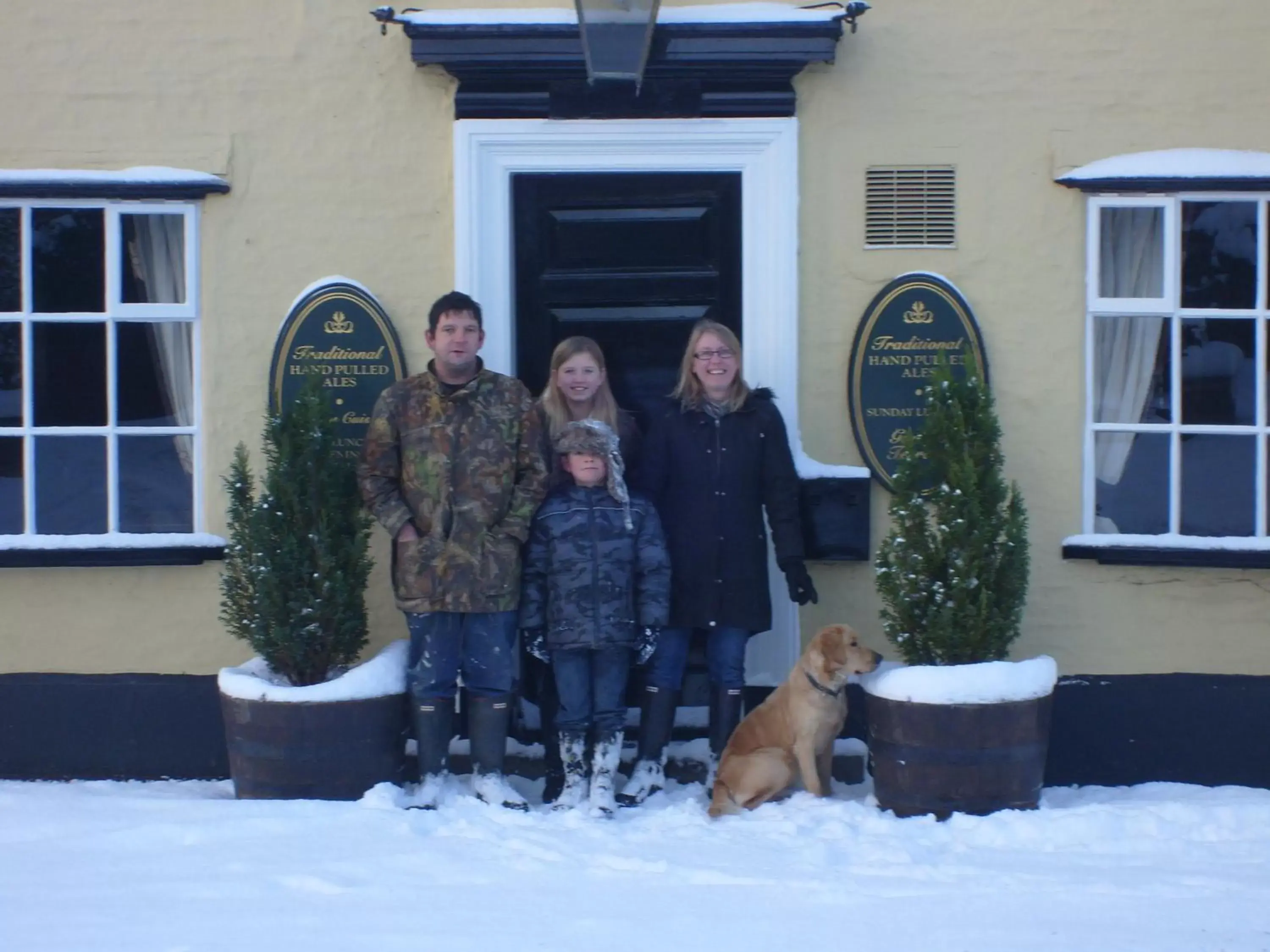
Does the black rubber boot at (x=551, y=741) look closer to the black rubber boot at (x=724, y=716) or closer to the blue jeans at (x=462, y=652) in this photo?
the blue jeans at (x=462, y=652)

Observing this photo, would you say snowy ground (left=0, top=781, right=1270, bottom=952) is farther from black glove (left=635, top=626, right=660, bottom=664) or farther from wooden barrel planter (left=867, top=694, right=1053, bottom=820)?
black glove (left=635, top=626, right=660, bottom=664)

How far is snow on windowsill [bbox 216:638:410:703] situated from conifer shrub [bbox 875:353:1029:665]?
1785 mm

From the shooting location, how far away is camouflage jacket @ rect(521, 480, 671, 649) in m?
4.84

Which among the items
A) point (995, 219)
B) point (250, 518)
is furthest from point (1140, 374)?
point (250, 518)

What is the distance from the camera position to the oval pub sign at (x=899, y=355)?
5.40m

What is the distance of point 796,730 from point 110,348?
3.10 meters

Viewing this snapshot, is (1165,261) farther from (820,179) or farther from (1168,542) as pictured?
(820,179)

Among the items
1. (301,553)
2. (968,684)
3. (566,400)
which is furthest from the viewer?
(566,400)

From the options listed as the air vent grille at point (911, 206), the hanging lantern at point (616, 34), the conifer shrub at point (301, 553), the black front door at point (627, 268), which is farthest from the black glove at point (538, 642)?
the hanging lantern at point (616, 34)

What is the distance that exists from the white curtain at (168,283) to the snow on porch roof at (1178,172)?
3.51 m

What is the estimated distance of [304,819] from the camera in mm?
4672

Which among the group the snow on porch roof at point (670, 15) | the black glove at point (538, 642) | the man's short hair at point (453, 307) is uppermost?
the snow on porch roof at point (670, 15)

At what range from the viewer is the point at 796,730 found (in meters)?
4.88

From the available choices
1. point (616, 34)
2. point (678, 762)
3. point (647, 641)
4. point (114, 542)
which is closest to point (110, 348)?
point (114, 542)
